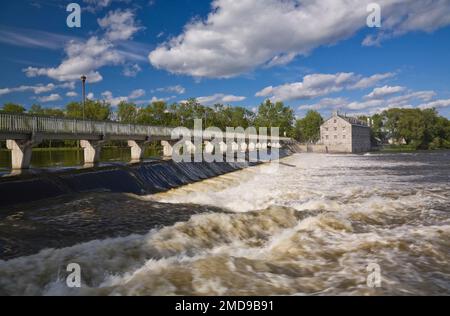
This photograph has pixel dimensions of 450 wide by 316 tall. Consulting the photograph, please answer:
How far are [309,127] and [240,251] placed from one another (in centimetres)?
13970

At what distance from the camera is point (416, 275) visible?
6938 millimetres

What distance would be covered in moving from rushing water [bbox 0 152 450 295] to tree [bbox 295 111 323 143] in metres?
132

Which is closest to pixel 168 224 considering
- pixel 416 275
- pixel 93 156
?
pixel 416 275

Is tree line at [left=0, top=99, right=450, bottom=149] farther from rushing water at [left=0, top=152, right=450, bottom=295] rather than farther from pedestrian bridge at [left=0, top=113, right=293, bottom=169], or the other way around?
rushing water at [left=0, top=152, right=450, bottom=295]

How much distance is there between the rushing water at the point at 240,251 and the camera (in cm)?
621

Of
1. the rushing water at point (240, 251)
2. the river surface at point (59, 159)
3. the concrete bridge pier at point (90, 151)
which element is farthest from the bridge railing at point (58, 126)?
the rushing water at point (240, 251)

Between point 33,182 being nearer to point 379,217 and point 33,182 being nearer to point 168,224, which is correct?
point 168,224

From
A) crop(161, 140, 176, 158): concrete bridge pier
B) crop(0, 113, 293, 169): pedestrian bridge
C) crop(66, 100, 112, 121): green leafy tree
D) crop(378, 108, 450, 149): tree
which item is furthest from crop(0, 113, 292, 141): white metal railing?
crop(378, 108, 450, 149): tree

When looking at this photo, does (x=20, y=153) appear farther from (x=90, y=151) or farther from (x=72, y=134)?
(x=90, y=151)

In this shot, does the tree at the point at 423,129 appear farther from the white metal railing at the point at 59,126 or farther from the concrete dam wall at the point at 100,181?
the concrete dam wall at the point at 100,181

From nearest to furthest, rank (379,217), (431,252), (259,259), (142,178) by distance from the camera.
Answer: (259,259), (431,252), (379,217), (142,178)

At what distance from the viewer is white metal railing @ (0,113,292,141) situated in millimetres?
19000

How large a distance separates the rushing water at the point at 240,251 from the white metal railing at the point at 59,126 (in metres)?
9.06
